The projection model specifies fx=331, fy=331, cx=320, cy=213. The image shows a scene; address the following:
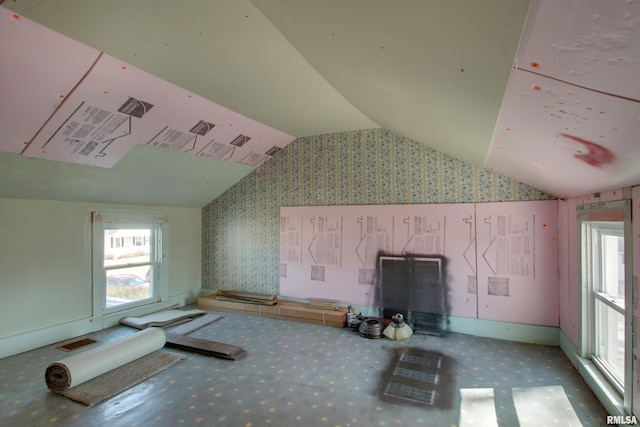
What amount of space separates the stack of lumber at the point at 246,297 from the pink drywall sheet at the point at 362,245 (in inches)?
10.4

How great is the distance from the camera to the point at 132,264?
4.86 metres

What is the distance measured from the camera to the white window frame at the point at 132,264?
436 centimetres

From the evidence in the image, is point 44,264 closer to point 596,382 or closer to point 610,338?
point 596,382

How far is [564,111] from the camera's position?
1.31 metres

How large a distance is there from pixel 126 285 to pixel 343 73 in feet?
14.8

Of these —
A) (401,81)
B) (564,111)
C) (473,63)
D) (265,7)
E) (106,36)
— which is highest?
(106,36)

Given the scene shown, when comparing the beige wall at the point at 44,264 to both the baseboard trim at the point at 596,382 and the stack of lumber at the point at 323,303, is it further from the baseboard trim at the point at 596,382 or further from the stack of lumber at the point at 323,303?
the baseboard trim at the point at 596,382

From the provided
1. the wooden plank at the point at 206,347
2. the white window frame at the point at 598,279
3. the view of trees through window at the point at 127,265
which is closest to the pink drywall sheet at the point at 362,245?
the white window frame at the point at 598,279

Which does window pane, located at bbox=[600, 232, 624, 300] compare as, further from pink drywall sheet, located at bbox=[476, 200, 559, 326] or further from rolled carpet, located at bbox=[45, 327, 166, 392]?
rolled carpet, located at bbox=[45, 327, 166, 392]

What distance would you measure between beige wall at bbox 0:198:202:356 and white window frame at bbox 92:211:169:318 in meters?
0.09

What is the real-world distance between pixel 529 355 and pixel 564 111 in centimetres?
314

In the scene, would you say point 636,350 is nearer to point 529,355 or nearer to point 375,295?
point 529,355

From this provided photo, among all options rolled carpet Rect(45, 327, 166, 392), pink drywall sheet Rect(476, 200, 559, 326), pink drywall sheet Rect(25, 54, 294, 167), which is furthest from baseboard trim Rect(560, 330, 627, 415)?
pink drywall sheet Rect(25, 54, 294, 167)

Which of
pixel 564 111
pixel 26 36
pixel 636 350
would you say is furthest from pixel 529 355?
pixel 26 36
